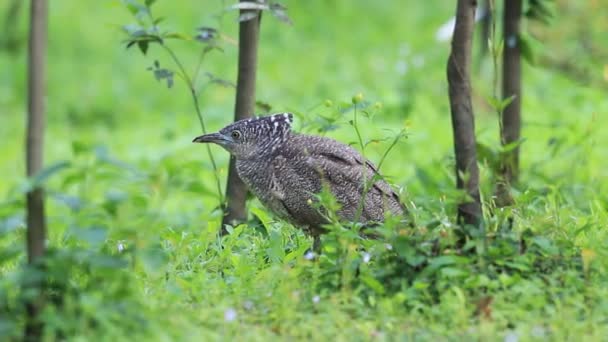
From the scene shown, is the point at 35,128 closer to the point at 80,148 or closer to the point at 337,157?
the point at 80,148

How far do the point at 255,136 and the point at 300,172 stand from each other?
39cm

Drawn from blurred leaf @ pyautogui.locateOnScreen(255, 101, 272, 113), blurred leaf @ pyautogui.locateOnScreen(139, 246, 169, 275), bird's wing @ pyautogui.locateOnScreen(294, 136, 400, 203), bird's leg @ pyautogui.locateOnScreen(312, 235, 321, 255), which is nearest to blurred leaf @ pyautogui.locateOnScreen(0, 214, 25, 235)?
blurred leaf @ pyautogui.locateOnScreen(139, 246, 169, 275)

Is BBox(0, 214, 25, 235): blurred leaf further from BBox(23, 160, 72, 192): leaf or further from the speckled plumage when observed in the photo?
the speckled plumage

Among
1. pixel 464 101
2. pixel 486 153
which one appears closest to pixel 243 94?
pixel 486 153

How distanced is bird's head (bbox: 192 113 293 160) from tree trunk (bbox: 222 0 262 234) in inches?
14.5

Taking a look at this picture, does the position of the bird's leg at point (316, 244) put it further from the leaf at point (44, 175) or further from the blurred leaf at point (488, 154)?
the leaf at point (44, 175)

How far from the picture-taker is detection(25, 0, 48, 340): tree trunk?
4.14 meters

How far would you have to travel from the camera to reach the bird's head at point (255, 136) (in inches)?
236

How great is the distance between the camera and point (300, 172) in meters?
5.81

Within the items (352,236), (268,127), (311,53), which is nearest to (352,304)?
(352,236)

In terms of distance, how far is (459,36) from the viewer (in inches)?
189

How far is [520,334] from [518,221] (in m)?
1.00

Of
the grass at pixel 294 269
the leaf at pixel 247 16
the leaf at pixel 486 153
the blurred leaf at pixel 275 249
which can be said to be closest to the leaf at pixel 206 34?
the grass at pixel 294 269

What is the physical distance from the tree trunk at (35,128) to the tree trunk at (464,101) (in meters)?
1.82
